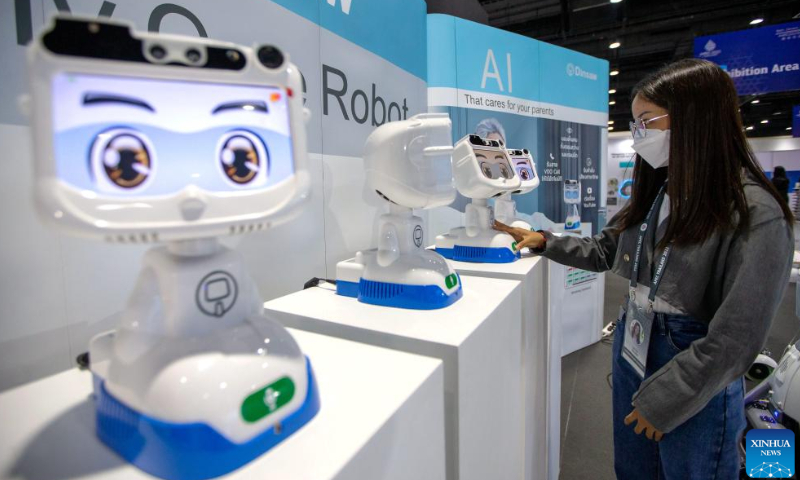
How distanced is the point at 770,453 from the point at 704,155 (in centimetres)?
146

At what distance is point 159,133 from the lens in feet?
1.65

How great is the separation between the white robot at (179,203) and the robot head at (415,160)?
453mm

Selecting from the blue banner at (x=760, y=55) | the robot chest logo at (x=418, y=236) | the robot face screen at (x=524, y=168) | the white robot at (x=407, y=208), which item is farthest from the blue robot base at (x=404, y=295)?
the blue banner at (x=760, y=55)

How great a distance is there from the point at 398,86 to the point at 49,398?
6.12ft

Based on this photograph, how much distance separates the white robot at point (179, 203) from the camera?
17.6 inches

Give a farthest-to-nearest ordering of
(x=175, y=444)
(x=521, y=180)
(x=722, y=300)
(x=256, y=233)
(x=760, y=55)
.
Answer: (x=760, y=55) → (x=521, y=180) → (x=256, y=233) → (x=722, y=300) → (x=175, y=444)

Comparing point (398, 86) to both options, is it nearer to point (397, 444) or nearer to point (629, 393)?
point (629, 393)

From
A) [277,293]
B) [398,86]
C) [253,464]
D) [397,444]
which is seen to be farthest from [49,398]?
[398,86]

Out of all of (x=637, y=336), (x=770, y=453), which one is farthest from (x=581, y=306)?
(x=637, y=336)

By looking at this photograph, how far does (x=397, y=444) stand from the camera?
62 cm

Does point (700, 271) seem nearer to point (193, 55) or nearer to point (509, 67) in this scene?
point (193, 55)

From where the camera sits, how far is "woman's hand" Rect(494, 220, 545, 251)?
1646 mm

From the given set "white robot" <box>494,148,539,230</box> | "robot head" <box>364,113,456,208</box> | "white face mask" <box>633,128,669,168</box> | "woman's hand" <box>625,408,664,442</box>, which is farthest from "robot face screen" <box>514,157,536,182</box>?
"woman's hand" <box>625,408,664,442</box>

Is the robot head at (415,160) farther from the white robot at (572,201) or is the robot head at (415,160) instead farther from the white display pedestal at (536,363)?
the white robot at (572,201)
